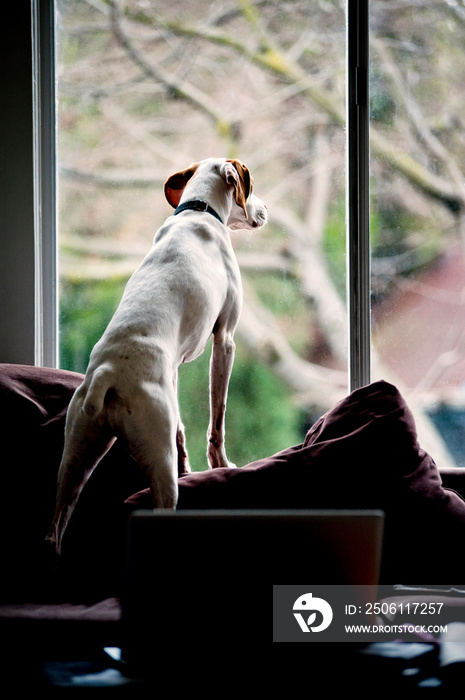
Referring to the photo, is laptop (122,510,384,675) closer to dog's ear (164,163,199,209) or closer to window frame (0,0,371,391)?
dog's ear (164,163,199,209)

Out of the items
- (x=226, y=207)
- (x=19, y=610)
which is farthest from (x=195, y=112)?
(x=19, y=610)

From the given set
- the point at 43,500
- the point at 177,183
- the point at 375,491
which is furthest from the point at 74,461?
the point at 177,183

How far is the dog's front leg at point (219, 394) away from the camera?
243 cm

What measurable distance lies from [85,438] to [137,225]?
142 centimetres

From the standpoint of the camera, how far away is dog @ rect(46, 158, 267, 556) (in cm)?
183

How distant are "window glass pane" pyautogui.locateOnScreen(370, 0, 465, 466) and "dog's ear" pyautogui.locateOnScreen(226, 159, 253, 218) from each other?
75cm

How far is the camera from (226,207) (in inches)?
99.7

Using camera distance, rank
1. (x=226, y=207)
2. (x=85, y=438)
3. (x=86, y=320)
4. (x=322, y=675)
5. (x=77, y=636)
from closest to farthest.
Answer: (x=322, y=675) → (x=77, y=636) → (x=85, y=438) → (x=226, y=207) → (x=86, y=320)

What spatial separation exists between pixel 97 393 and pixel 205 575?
35.1 inches

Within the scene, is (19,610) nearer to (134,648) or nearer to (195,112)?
(134,648)

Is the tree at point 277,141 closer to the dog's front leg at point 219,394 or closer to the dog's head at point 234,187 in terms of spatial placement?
the dog's head at point 234,187

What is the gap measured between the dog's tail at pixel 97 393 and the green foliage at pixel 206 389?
118cm

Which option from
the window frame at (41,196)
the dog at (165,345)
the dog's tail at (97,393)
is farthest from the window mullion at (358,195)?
the dog's tail at (97,393)

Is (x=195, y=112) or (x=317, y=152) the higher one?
(x=195, y=112)
